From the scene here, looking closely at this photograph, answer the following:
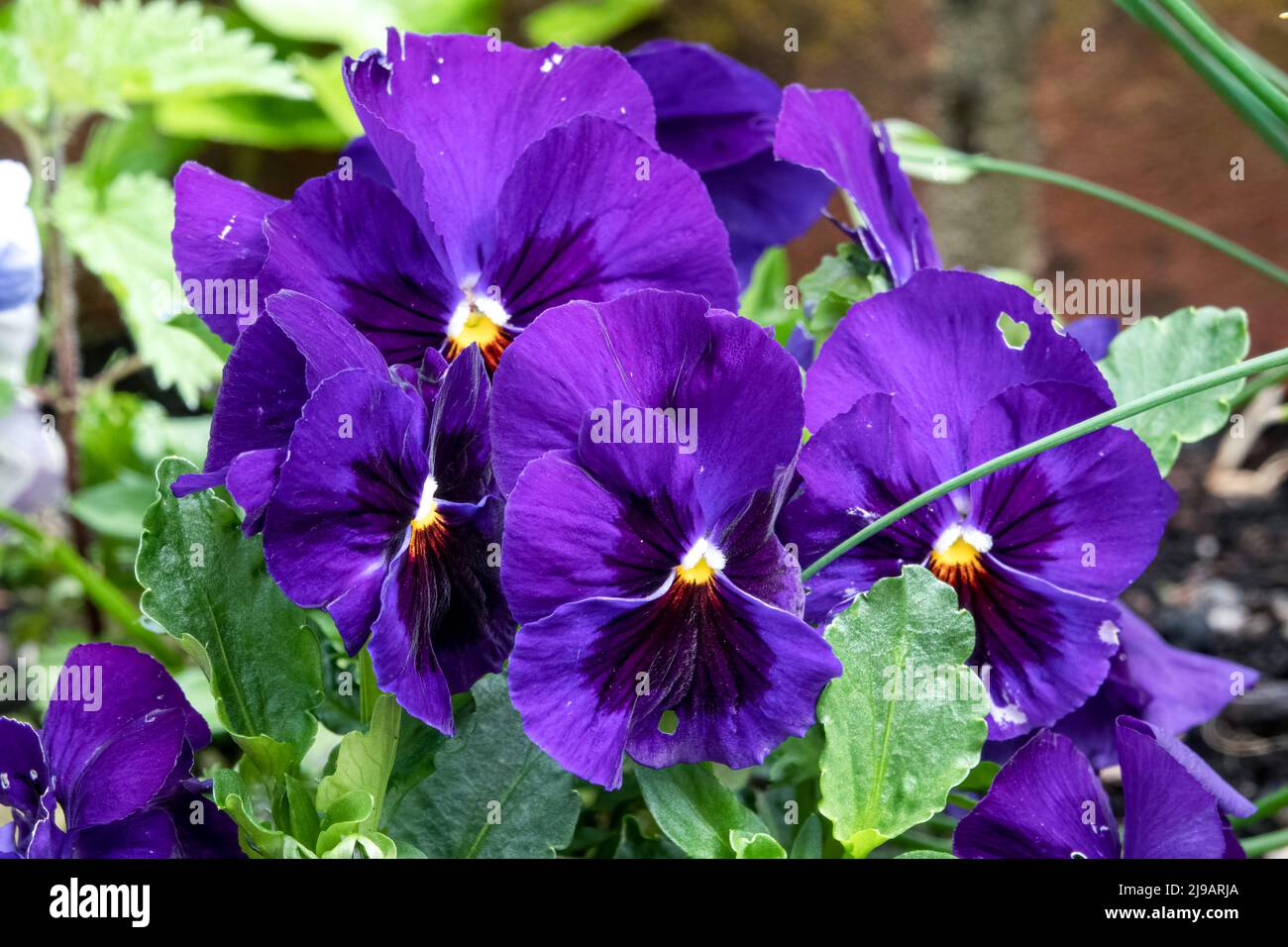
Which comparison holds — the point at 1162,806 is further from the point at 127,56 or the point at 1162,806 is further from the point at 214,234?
the point at 127,56

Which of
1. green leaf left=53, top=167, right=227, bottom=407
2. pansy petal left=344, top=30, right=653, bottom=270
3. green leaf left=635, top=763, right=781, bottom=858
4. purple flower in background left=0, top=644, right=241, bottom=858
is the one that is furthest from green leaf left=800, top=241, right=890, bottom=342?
green leaf left=53, top=167, right=227, bottom=407

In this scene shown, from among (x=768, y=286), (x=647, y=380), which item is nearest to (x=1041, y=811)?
(x=647, y=380)

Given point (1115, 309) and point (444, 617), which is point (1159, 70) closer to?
point (1115, 309)

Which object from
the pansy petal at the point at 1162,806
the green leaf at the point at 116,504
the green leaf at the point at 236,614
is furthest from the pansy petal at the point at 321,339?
the green leaf at the point at 116,504

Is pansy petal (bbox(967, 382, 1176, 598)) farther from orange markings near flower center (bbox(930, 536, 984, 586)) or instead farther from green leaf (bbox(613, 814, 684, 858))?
green leaf (bbox(613, 814, 684, 858))

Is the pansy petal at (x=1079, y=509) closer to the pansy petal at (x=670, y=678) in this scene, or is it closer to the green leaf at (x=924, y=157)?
the pansy petal at (x=670, y=678)
